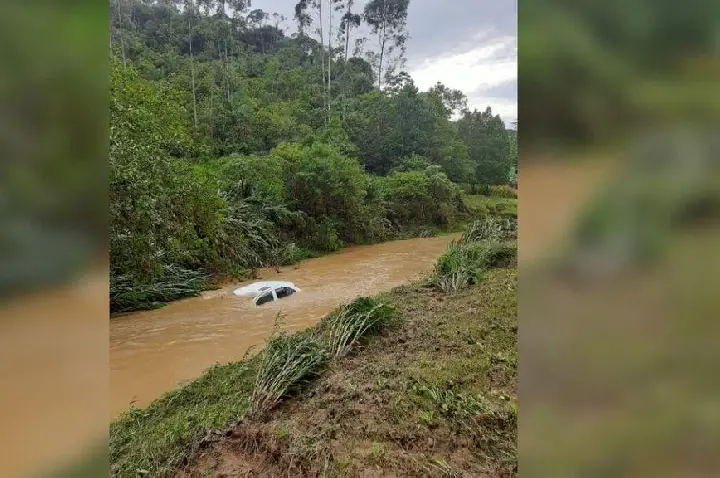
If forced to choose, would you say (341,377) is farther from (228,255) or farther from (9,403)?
(228,255)

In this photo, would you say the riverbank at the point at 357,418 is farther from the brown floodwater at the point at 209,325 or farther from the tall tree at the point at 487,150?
the tall tree at the point at 487,150

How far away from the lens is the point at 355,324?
4.56m

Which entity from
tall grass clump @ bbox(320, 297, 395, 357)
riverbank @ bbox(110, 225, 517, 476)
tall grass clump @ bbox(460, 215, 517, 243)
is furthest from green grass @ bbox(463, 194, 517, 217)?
riverbank @ bbox(110, 225, 517, 476)

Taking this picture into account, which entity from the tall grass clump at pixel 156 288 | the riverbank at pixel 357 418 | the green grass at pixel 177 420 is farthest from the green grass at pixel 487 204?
the green grass at pixel 177 420

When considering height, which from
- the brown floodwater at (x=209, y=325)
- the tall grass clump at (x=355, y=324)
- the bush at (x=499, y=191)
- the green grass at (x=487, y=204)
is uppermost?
the bush at (x=499, y=191)

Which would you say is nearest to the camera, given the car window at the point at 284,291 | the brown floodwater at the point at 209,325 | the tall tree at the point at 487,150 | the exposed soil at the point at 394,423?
the exposed soil at the point at 394,423

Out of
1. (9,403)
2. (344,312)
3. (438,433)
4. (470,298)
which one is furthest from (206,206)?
(9,403)

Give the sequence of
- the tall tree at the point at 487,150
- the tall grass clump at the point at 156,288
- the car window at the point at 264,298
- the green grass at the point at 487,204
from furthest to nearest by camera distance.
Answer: the tall tree at the point at 487,150, the green grass at the point at 487,204, the car window at the point at 264,298, the tall grass clump at the point at 156,288

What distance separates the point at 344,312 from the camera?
4.81 meters

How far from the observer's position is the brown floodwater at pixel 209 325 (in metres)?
4.75

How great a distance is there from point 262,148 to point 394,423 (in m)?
14.3

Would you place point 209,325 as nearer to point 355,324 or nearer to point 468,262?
point 355,324

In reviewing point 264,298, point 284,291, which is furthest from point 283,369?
point 284,291

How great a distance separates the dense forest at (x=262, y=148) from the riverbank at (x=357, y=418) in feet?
5.58
